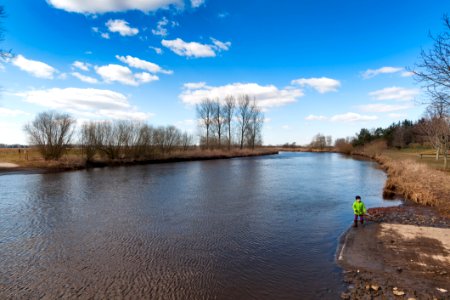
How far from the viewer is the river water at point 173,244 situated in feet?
21.1

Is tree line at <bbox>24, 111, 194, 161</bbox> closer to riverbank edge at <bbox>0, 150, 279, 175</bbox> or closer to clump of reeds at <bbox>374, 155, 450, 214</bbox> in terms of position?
riverbank edge at <bbox>0, 150, 279, 175</bbox>

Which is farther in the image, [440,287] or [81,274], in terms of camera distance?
[81,274]

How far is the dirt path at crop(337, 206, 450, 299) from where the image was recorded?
Result: 229 inches

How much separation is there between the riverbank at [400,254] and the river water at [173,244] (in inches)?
21.0

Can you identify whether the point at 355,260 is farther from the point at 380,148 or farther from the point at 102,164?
the point at 380,148

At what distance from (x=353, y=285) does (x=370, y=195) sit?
1275cm

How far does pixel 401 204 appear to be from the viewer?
1459 centimetres

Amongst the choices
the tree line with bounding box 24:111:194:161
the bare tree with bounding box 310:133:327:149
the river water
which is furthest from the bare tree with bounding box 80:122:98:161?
the bare tree with bounding box 310:133:327:149

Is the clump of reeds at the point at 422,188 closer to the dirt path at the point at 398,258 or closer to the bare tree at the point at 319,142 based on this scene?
the dirt path at the point at 398,258

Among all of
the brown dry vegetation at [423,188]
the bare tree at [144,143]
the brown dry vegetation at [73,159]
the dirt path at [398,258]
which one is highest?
the bare tree at [144,143]

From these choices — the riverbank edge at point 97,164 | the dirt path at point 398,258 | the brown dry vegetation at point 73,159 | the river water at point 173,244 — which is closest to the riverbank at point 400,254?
the dirt path at point 398,258

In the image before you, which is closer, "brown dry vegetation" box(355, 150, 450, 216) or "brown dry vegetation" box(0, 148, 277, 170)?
"brown dry vegetation" box(355, 150, 450, 216)

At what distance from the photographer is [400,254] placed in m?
7.64

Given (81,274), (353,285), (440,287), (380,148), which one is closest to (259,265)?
(353,285)
